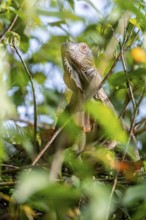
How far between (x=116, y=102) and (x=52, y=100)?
46cm

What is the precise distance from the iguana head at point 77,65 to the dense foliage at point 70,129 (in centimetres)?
7

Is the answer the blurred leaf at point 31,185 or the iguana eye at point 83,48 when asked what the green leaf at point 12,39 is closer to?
the iguana eye at point 83,48

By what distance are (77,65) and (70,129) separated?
2249mm

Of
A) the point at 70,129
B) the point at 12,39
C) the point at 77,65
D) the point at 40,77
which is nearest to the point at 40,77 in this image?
the point at 40,77

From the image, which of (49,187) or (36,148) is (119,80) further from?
(49,187)

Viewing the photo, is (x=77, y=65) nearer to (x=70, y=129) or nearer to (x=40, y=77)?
(x=40, y=77)

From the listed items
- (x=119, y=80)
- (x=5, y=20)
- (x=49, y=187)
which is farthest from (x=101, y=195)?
(x=5, y=20)

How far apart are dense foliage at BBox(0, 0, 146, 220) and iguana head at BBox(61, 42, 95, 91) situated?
73 mm

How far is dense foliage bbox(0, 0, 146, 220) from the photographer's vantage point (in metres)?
1.14

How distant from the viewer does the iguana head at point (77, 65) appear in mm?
3385

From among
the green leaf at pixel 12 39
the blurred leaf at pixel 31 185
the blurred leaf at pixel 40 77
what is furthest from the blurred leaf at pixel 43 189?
the blurred leaf at pixel 40 77

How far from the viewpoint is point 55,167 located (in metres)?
1.36

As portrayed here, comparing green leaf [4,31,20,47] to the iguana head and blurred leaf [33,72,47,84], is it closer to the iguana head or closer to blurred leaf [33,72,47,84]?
the iguana head

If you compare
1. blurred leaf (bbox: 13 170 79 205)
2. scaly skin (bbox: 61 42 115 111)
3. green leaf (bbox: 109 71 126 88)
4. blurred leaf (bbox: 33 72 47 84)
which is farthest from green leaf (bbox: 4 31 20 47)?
blurred leaf (bbox: 13 170 79 205)
